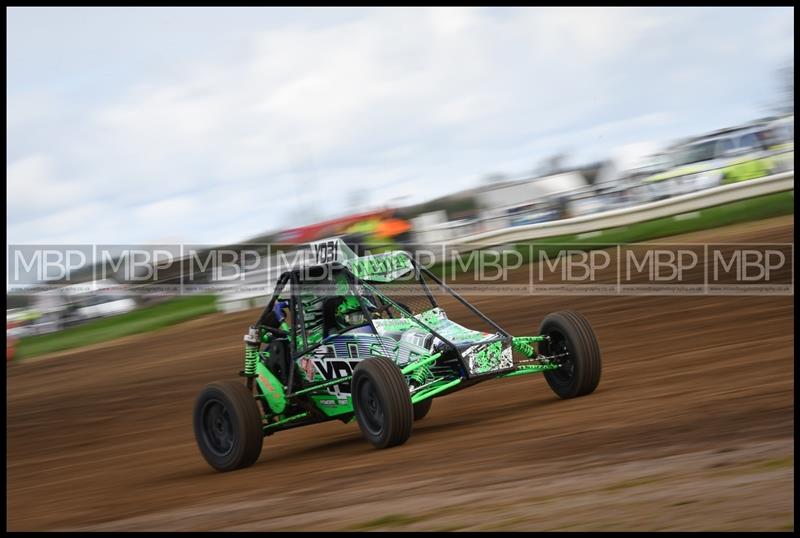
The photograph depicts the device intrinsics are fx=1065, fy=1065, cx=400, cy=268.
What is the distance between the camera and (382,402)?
22.9 ft

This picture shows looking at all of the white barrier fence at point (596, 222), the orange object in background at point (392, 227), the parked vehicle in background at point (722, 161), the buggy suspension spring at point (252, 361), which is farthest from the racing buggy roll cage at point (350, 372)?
the orange object in background at point (392, 227)

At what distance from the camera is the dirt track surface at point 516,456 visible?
495cm

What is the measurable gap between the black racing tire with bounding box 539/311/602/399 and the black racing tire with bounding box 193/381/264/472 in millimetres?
2250

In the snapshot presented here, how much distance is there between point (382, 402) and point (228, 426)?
1682 millimetres

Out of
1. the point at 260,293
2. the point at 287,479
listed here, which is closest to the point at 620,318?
the point at 287,479

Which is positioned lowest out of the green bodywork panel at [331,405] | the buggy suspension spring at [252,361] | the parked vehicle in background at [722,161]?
the green bodywork panel at [331,405]

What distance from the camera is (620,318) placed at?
12758 mm

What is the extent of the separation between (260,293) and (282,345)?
10820 mm

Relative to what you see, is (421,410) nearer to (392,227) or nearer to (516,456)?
(516,456)

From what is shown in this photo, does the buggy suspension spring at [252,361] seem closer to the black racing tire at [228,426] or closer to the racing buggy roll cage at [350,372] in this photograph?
the racing buggy roll cage at [350,372]

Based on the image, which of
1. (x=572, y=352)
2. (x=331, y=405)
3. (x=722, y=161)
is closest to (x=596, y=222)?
(x=722, y=161)

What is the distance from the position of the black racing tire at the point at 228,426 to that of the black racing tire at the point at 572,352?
2.25 meters

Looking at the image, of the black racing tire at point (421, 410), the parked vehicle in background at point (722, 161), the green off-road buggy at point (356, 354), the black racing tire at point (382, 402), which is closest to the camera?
the black racing tire at point (382, 402)

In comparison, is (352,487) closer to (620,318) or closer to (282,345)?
(282,345)
